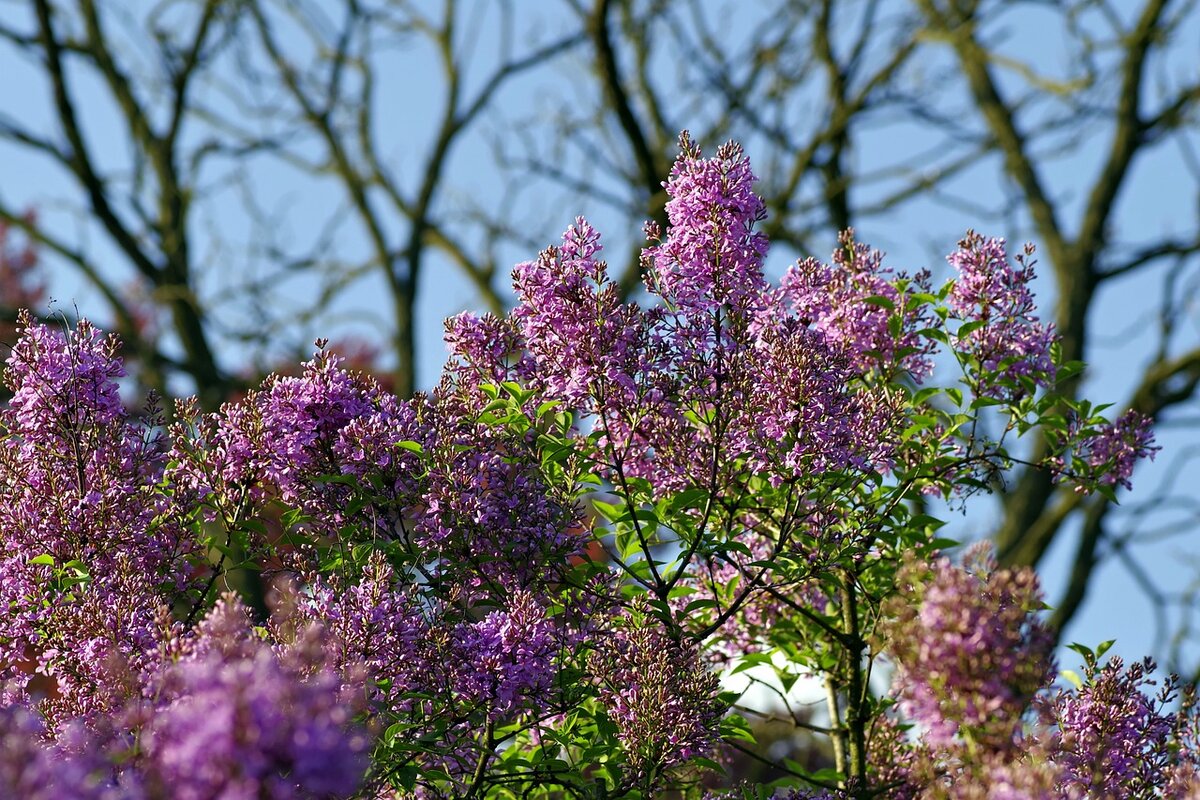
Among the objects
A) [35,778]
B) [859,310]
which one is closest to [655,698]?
[859,310]

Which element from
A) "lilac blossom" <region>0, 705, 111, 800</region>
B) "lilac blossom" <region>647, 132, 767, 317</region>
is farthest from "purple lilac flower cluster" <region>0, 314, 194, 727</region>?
"lilac blossom" <region>647, 132, 767, 317</region>

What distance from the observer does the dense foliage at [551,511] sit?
11.6 feet

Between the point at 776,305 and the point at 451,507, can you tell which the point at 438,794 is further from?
the point at 776,305

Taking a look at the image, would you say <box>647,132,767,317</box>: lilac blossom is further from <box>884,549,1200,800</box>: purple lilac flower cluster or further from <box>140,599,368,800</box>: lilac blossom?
<box>140,599,368,800</box>: lilac blossom

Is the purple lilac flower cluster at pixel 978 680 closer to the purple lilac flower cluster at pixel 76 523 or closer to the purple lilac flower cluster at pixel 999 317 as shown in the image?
the purple lilac flower cluster at pixel 999 317

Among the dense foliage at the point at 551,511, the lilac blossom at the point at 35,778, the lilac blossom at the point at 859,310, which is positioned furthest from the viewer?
the lilac blossom at the point at 859,310

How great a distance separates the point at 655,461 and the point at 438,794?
1.19 metres

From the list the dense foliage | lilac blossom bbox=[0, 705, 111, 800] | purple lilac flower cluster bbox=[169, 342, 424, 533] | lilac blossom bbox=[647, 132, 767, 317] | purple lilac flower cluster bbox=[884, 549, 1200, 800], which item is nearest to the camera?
lilac blossom bbox=[0, 705, 111, 800]

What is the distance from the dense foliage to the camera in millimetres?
3531

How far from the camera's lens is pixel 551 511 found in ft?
12.4

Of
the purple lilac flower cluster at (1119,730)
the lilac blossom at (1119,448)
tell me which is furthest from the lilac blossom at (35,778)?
the lilac blossom at (1119,448)

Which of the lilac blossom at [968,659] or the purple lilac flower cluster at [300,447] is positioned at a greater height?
the purple lilac flower cluster at [300,447]

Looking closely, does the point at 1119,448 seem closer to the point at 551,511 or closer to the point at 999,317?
the point at 999,317

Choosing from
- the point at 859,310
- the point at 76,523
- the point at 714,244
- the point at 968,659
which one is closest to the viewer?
the point at 968,659
